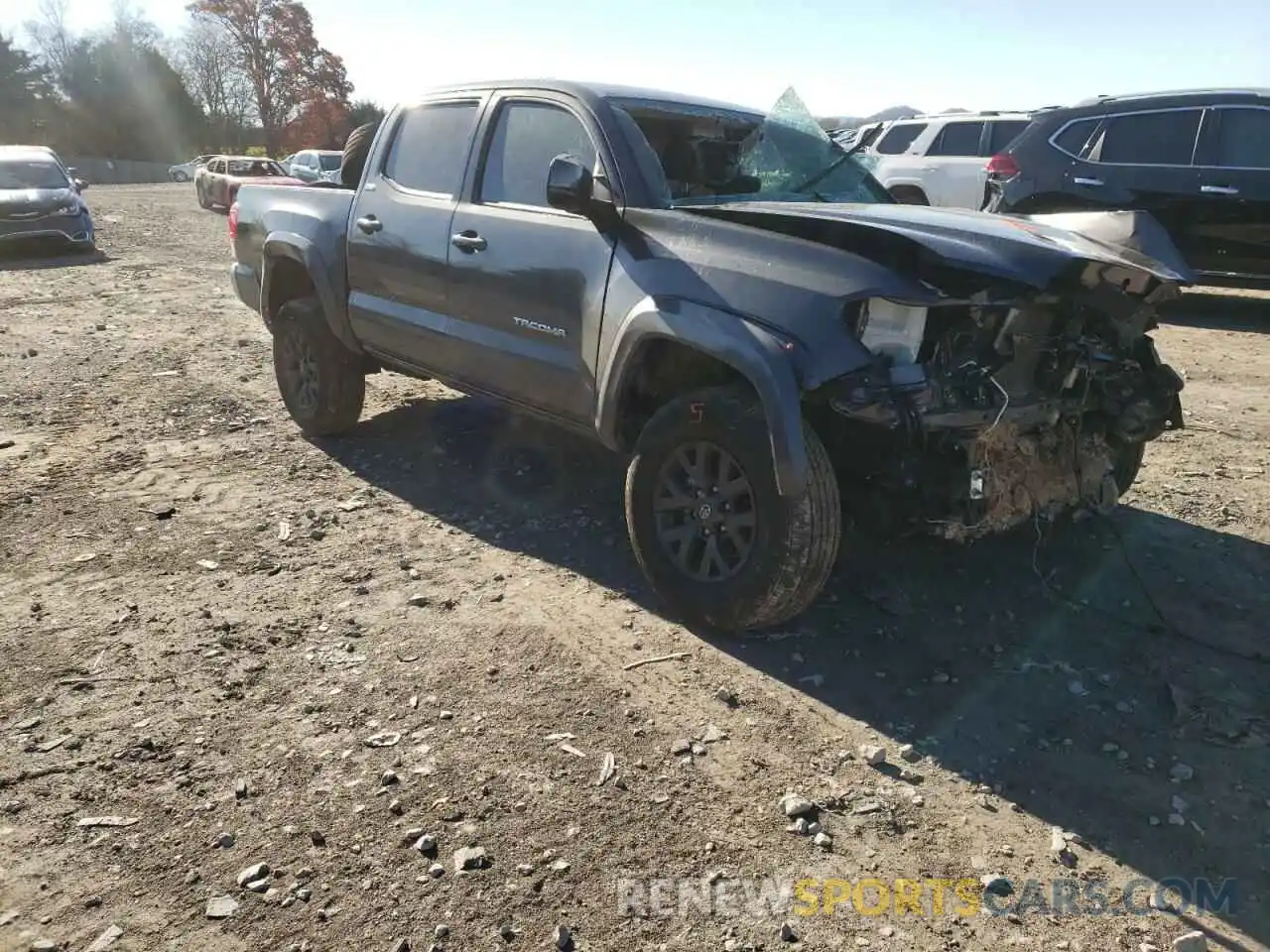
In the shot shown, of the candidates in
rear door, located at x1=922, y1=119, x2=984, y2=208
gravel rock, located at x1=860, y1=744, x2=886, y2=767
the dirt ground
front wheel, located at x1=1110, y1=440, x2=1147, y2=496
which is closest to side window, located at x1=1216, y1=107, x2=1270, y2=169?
rear door, located at x1=922, y1=119, x2=984, y2=208

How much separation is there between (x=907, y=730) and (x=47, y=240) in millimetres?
15914

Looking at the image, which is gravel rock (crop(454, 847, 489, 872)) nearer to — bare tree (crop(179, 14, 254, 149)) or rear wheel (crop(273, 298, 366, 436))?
rear wheel (crop(273, 298, 366, 436))

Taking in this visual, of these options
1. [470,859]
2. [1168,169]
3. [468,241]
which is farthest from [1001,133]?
[470,859]

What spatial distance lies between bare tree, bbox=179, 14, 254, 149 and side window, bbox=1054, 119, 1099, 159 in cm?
5252

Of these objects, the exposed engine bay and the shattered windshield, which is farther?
the shattered windshield

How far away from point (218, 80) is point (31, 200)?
50.3m

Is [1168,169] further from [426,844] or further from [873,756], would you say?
[426,844]

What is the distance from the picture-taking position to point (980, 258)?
9.99ft

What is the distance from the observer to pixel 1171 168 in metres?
9.09

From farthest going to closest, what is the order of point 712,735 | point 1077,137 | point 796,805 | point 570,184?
point 1077,137
point 570,184
point 712,735
point 796,805

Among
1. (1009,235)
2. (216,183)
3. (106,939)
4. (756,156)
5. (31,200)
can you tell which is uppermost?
(756,156)

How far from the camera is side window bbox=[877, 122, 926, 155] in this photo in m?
12.4

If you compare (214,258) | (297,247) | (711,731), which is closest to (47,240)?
(214,258)

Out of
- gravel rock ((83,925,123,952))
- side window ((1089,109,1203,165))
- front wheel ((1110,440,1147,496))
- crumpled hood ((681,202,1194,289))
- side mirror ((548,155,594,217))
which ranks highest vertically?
side window ((1089,109,1203,165))
